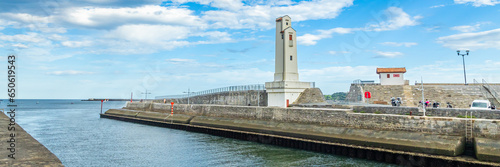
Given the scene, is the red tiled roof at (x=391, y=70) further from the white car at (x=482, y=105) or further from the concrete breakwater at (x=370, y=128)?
the concrete breakwater at (x=370, y=128)

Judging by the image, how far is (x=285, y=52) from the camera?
1312 inches

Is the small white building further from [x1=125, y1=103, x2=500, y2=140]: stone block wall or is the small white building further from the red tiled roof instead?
[x1=125, y1=103, x2=500, y2=140]: stone block wall

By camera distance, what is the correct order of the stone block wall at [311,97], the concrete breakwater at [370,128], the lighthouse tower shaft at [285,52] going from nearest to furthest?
the concrete breakwater at [370,128] < the stone block wall at [311,97] < the lighthouse tower shaft at [285,52]

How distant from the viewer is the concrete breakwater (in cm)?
1563

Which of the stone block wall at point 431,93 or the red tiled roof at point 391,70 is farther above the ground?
the red tiled roof at point 391,70

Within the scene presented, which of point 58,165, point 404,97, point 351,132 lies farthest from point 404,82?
point 58,165

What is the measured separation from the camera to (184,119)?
36.5m

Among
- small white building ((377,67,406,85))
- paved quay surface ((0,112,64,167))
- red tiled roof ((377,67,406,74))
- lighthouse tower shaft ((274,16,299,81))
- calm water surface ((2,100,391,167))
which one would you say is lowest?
calm water surface ((2,100,391,167))

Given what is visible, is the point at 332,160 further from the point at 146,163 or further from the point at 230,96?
the point at 230,96

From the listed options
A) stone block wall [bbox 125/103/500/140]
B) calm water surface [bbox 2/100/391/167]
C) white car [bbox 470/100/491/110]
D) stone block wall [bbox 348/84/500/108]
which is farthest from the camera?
stone block wall [bbox 348/84/500/108]

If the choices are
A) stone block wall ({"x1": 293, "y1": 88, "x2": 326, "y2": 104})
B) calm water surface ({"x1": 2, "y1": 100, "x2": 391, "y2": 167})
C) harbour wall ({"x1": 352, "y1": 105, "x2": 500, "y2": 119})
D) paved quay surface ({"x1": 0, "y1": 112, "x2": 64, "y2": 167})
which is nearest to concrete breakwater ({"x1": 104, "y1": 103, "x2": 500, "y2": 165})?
harbour wall ({"x1": 352, "y1": 105, "x2": 500, "y2": 119})

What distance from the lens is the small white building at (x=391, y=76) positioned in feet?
111

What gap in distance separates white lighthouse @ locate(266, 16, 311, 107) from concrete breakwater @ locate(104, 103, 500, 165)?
4.91 meters

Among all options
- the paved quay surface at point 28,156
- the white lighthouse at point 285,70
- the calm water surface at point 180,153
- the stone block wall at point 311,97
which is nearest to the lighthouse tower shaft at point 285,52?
the white lighthouse at point 285,70
